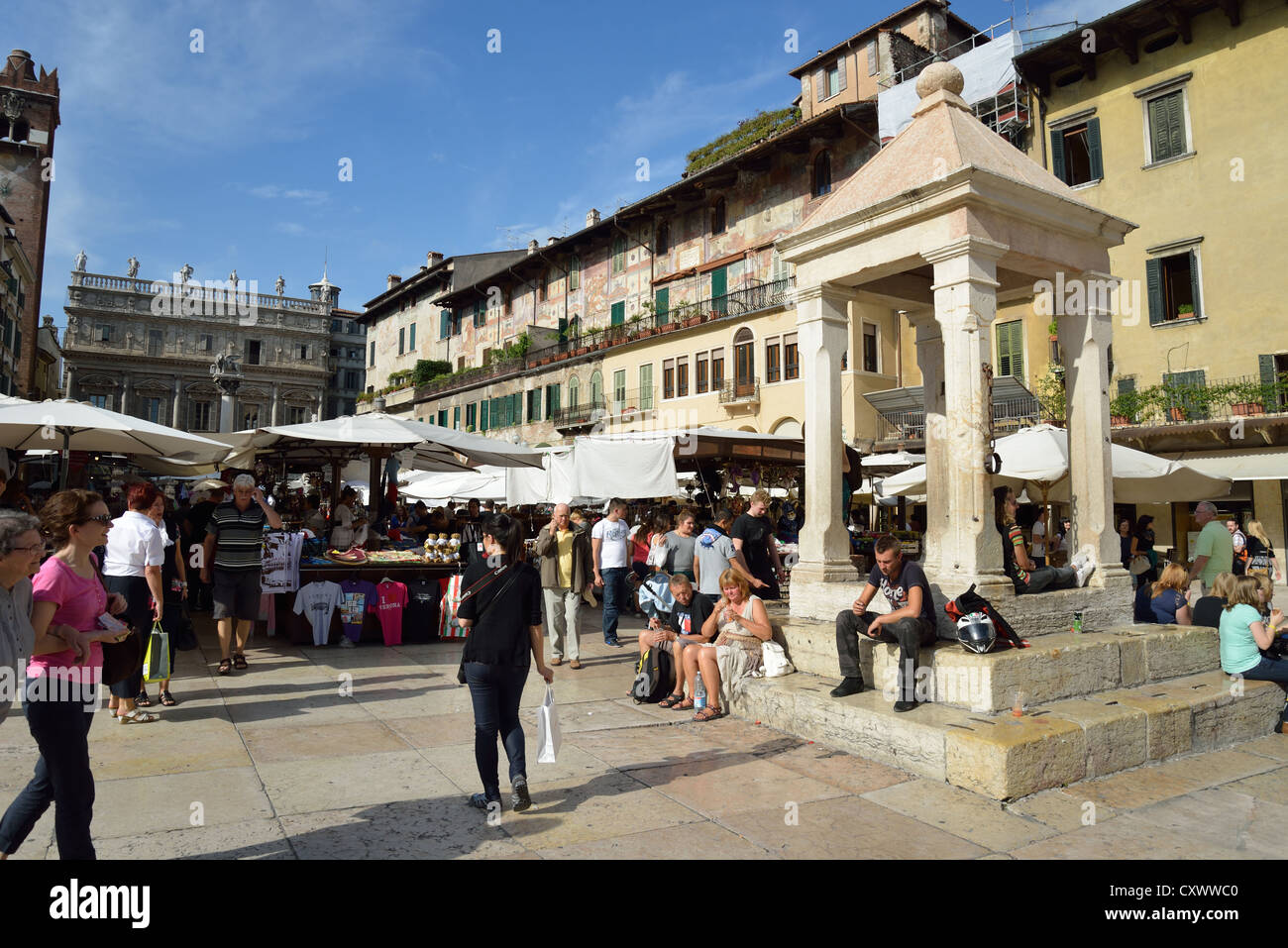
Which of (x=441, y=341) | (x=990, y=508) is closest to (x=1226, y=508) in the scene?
(x=990, y=508)

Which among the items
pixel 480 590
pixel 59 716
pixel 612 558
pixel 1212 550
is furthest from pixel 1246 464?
pixel 59 716

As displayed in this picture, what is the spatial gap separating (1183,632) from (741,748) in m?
3.88

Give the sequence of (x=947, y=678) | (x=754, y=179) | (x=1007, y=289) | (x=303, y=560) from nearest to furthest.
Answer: (x=947, y=678) < (x=1007, y=289) < (x=303, y=560) < (x=754, y=179)

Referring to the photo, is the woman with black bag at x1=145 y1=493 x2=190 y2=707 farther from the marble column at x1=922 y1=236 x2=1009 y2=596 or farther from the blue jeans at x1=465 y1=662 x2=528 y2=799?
the marble column at x1=922 y1=236 x2=1009 y2=596

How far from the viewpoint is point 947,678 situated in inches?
213

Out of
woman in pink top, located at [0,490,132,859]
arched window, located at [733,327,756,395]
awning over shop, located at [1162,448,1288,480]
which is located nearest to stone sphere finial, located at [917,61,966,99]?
woman in pink top, located at [0,490,132,859]

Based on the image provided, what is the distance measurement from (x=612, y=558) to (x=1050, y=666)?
5.29 metres

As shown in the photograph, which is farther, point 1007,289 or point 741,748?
point 1007,289

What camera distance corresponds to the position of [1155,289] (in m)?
19.9

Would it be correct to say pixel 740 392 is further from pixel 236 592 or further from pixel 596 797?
pixel 596 797

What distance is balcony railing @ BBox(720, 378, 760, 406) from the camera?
2706 centimetres

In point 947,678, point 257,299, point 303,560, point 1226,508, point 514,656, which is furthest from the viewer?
point 257,299

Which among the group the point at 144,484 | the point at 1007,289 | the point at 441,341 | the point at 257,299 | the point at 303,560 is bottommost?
the point at 303,560
